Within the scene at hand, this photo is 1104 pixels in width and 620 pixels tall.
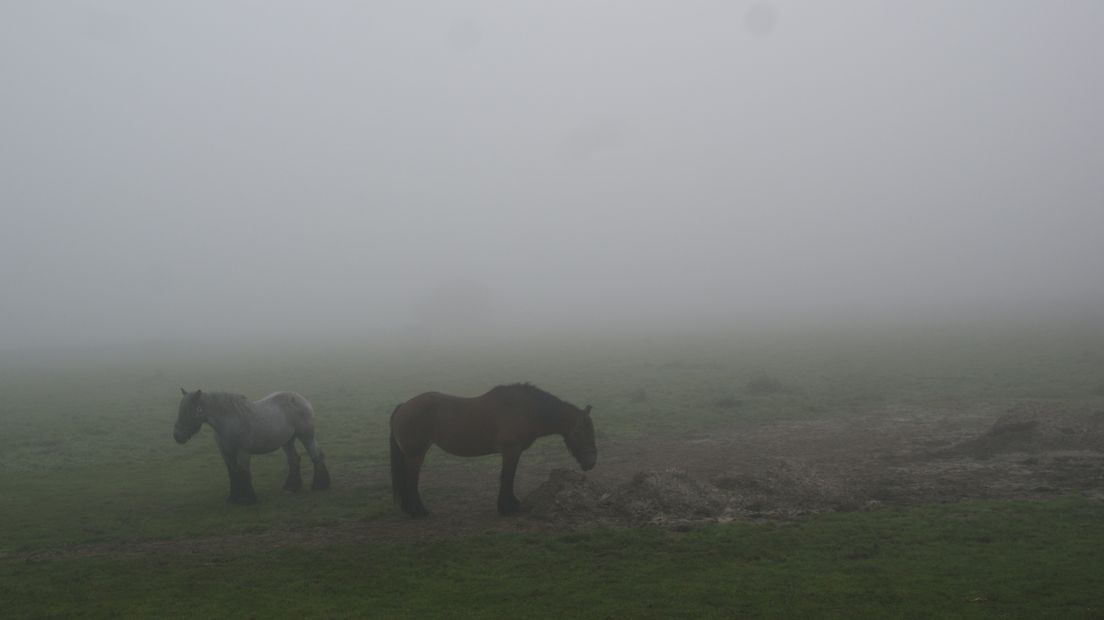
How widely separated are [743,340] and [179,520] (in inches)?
1878

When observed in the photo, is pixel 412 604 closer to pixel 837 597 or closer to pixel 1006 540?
pixel 837 597

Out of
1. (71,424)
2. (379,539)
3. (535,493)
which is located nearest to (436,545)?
(379,539)

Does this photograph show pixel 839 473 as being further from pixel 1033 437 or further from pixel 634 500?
pixel 634 500

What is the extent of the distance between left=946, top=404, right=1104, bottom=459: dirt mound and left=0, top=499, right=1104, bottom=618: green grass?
12.0ft

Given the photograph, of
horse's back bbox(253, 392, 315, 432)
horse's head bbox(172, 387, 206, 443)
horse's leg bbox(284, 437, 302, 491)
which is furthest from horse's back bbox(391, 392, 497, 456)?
horse's head bbox(172, 387, 206, 443)

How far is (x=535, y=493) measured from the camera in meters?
11.1

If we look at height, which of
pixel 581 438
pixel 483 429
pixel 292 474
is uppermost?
pixel 483 429

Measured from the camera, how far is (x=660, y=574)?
7.91m

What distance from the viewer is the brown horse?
10.8 m

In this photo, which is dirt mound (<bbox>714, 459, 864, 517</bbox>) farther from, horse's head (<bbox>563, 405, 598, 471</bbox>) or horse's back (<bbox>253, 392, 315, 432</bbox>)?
horse's back (<bbox>253, 392, 315, 432</bbox>)

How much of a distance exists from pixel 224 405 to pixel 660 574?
325 inches

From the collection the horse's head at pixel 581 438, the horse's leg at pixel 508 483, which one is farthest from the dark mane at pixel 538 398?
the horse's leg at pixel 508 483

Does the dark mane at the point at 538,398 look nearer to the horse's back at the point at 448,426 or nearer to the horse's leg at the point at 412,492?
the horse's back at the point at 448,426

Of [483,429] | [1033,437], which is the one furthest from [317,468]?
[1033,437]
